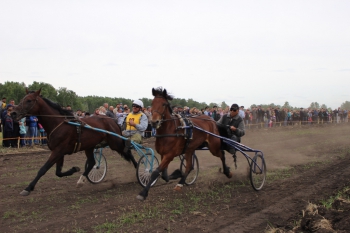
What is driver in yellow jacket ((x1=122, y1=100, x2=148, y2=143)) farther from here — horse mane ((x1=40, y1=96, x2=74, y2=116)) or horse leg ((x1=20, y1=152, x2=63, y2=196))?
horse leg ((x1=20, y1=152, x2=63, y2=196))

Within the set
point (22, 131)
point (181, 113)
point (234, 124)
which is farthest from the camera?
point (22, 131)

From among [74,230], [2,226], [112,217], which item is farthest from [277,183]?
[2,226]

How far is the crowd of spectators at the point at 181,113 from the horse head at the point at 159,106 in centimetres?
52

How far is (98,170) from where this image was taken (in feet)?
29.9

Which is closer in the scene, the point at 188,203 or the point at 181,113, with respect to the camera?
the point at 188,203

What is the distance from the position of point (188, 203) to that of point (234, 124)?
2.56 meters

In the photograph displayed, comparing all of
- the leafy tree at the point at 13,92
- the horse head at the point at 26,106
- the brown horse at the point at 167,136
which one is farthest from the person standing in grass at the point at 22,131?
the leafy tree at the point at 13,92

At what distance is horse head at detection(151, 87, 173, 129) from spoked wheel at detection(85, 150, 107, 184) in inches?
105

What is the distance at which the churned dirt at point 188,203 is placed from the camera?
550 centimetres

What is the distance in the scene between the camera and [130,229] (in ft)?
17.5

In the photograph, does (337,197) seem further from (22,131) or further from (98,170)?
(22,131)

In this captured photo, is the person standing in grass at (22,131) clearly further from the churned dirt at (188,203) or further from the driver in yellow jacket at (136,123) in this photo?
the driver in yellow jacket at (136,123)

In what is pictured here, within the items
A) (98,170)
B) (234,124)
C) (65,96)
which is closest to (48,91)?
(65,96)

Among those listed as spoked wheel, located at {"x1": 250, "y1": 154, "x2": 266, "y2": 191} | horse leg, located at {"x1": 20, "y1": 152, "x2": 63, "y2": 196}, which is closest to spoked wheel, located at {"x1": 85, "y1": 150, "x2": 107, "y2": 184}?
horse leg, located at {"x1": 20, "y1": 152, "x2": 63, "y2": 196}
